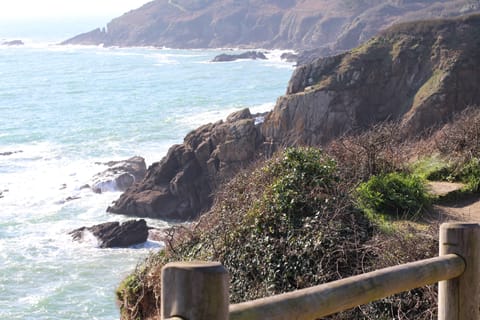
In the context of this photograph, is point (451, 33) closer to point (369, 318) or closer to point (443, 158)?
point (443, 158)

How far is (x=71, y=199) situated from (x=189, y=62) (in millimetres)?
76471

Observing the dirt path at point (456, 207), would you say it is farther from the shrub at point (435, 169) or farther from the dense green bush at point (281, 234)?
the dense green bush at point (281, 234)

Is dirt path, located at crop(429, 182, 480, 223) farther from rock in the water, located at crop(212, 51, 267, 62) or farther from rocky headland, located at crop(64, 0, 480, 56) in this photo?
rocky headland, located at crop(64, 0, 480, 56)

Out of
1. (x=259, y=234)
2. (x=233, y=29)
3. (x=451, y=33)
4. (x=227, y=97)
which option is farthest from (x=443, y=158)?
(x=233, y=29)

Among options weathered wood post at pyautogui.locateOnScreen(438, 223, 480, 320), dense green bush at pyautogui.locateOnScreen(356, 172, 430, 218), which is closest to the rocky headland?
dense green bush at pyautogui.locateOnScreen(356, 172, 430, 218)

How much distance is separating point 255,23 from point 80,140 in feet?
334

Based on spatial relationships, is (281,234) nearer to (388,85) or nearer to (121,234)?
(121,234)

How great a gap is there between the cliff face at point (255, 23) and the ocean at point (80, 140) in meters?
15.5

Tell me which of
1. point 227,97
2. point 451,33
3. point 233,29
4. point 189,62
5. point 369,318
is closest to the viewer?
point 369,318

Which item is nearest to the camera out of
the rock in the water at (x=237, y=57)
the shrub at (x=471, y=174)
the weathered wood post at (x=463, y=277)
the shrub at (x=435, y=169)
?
the weathered wood post at (x=463, y=277)

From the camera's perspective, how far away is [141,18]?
16550cm

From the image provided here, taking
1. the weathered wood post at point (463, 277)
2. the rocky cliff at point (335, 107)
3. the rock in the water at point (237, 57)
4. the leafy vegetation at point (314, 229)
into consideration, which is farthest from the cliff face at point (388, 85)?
the rock in the water at point (237, 57)

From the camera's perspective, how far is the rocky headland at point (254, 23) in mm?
119438

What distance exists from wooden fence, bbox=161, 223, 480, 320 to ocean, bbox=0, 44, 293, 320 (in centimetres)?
1259
